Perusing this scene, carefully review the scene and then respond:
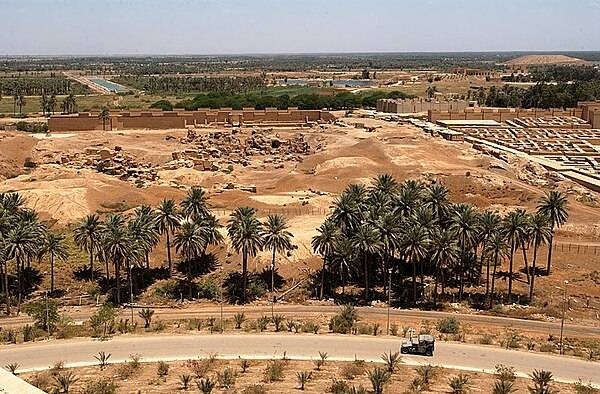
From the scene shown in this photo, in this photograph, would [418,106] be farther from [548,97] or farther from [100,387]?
[100,387]

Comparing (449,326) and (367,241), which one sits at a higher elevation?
(367,241)

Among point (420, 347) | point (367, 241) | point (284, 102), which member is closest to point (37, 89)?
point (284, 102)

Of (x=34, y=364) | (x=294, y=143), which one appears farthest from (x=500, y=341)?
(x=294, y=143)

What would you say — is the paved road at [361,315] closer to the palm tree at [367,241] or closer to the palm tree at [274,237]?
the palm tree at [367,241]

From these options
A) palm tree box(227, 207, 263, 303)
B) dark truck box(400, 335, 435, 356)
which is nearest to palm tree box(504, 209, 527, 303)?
dark truck box(400, 335, 435, 356)

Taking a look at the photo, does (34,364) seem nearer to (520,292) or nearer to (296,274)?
(296,274)

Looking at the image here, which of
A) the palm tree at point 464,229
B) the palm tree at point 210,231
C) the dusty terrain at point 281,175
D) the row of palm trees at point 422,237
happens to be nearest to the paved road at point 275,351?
the row of palm trees at point 422,237
